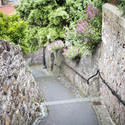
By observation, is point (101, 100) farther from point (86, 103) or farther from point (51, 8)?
point (51, 8)

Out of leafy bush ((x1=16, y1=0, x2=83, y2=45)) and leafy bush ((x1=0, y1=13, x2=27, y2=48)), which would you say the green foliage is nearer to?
leafy bush ((x1=0, y1=13, x2=27, y2=48))

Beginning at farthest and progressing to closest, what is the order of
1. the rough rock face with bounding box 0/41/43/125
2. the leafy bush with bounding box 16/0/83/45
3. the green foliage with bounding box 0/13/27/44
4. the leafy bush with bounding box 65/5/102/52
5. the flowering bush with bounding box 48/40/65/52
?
1. the flowering bush with bounding box 48/40/65/52
2. the leafy bush with bounding box 16/0/83/45
3. the leafy bush with bounding box 65/5/102/52
4. the green foliage with bounding box 0/13/27/44
5. the rough rock face with bounding box 0/41/43/125

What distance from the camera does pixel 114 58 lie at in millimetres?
4758

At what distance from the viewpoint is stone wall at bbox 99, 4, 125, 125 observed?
4.12 metres

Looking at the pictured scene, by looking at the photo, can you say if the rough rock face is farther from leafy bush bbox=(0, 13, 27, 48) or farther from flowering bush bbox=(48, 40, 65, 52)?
flowering bush bbox=(48, 40, 65, 52)

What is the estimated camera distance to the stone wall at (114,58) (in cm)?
412

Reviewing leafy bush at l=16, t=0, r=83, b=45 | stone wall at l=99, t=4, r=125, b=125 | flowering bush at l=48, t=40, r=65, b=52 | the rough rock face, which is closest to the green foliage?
the rough rock face

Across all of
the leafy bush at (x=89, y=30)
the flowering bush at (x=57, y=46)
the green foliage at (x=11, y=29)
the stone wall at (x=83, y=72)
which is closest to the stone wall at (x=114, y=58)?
the leafy bush at (x=89, y=30)

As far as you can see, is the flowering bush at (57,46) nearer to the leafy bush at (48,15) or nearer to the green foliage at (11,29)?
the leafy bush at (48,15)

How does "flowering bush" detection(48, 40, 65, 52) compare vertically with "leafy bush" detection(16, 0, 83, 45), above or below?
below

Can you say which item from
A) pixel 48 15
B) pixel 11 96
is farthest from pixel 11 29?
pixel 48 15

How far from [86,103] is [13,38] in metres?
3.60

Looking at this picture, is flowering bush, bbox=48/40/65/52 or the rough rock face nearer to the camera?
the rough rock face

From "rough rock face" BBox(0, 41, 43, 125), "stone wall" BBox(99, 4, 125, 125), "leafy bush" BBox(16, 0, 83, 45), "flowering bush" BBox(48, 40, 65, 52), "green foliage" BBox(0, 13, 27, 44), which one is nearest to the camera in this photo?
"rough rock face" BBox(0, 41, 43, 125)
